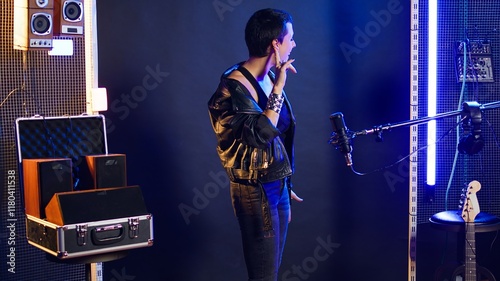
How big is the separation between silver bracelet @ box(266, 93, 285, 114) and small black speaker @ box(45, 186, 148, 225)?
0.89 m

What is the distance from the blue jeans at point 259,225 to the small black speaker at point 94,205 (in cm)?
64

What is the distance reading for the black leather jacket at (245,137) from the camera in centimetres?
315

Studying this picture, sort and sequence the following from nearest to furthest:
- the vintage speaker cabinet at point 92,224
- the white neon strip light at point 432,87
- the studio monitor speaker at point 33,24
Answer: the vintage speaker cabinet at point 92,224 < the studio monitor speaker at point 33,24 < the white neon strip light at point 432,87

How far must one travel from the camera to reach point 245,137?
317 cm

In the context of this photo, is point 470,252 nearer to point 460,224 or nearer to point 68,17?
point 460,224

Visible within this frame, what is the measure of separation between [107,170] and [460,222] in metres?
2.08

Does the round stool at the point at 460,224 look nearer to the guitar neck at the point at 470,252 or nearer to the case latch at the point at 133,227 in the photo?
the guitar neck at the point at 470,252

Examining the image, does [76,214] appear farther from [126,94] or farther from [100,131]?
[126,94]

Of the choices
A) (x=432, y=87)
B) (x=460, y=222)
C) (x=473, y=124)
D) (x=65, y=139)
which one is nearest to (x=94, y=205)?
(x=65, y=139)

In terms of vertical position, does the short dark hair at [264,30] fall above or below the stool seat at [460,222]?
above

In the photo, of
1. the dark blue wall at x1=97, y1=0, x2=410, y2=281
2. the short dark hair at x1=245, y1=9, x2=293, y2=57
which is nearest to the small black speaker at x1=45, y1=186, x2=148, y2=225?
the dark blue wall at x1=97, y1=0, x2=410, y2=281

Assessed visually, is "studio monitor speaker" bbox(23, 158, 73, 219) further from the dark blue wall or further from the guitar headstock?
the guitar headstock

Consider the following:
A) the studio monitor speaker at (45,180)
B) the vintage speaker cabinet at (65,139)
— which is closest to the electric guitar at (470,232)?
the vintage speaker cabinet at (65,139)

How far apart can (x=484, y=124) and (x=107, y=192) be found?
2.62 m
